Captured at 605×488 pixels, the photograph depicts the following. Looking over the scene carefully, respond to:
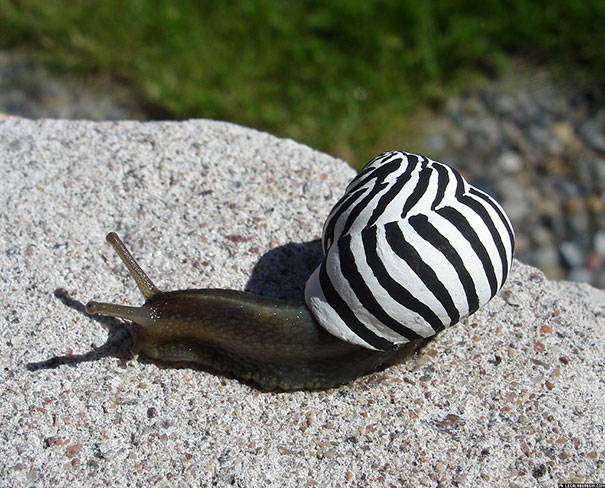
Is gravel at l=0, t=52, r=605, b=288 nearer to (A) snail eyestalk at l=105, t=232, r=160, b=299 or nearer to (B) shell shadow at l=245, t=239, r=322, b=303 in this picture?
(B) shell shadow at l=245, t=239, r=322, b=303

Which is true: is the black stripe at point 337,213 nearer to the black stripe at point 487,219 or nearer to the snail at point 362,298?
the snail at point 362,298

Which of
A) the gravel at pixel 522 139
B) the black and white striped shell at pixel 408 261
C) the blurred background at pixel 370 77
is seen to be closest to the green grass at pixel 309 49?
the blurred background at pixel 370 77

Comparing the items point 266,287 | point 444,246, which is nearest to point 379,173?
point 444,246


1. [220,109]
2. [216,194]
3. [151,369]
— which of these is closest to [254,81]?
[220,109]

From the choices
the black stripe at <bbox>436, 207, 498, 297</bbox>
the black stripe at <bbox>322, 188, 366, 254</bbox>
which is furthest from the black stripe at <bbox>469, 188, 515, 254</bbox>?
the black stripe at <bbox>322, 188, 366, 254</bbox>

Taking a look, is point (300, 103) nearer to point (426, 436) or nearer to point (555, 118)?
point (555, 118)
